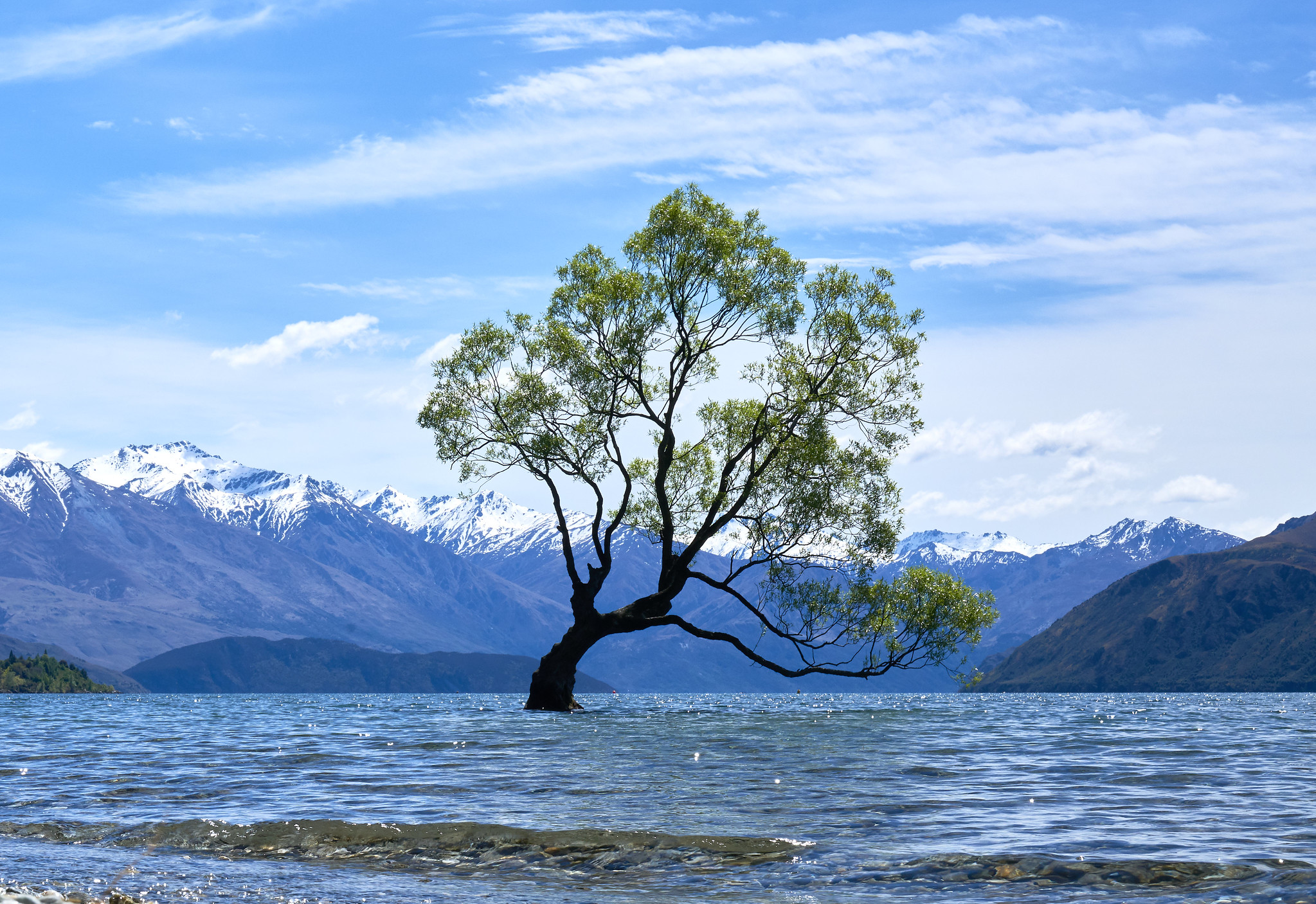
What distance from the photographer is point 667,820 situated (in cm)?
1919

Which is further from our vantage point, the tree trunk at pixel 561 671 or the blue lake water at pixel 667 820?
the tree trunk at pixel 561 671

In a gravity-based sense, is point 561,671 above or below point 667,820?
below

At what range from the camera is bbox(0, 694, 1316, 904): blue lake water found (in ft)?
48.2

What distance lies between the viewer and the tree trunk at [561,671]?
53312 mm

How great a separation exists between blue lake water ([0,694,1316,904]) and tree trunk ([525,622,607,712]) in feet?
50.9

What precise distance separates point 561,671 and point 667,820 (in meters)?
36.0

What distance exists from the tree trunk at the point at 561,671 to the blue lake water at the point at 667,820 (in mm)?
15528

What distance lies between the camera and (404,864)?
653 inches

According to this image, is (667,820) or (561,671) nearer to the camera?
(667,820)

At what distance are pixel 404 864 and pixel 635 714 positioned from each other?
44.8 m

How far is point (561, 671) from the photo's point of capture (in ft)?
179

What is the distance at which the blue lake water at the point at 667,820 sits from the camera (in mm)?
14680

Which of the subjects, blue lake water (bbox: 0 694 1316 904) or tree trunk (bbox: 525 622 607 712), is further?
tree trunk (bbox: 525 622 607 712)

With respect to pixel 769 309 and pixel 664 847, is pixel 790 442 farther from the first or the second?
pixel 664 847
